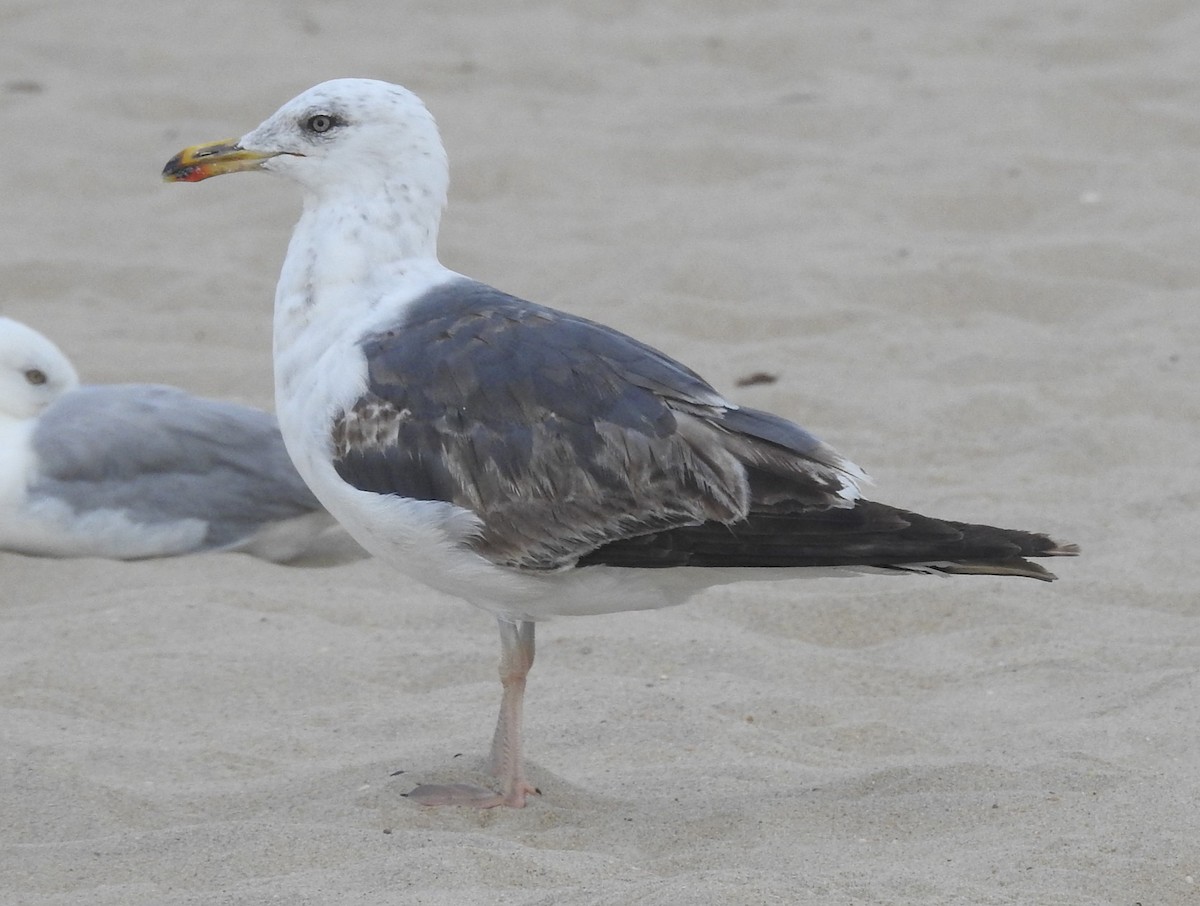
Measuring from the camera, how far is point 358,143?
4102 millimetres

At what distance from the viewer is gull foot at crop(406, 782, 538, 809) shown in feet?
12.4

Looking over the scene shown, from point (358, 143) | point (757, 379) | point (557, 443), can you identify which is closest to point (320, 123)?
point (358, 143)

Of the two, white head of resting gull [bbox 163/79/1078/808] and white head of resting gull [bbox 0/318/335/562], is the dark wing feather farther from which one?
white head of resting gull [bbox 0/318/335/562]

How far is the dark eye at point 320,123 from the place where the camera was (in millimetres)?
4113

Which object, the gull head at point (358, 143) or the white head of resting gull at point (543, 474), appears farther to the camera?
the gull head at point (358, 143)

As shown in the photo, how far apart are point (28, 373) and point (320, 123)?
5.94 ft

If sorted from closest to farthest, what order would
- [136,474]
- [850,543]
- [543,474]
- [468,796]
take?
[850,543]
[543,474]
[468,796]
[136,474]

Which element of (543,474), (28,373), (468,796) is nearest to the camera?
(543,474)

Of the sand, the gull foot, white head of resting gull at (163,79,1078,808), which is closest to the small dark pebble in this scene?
the sand

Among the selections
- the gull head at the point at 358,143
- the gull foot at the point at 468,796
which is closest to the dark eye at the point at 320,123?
the gull head at the point at 358,143

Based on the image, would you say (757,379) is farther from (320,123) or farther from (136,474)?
(320,123)

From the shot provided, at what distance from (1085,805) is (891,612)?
1.22m

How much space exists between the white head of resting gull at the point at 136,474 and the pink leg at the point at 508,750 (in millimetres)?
1585

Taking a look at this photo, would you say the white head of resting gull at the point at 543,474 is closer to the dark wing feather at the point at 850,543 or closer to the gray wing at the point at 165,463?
the dark wing feather at the point at 850,543
